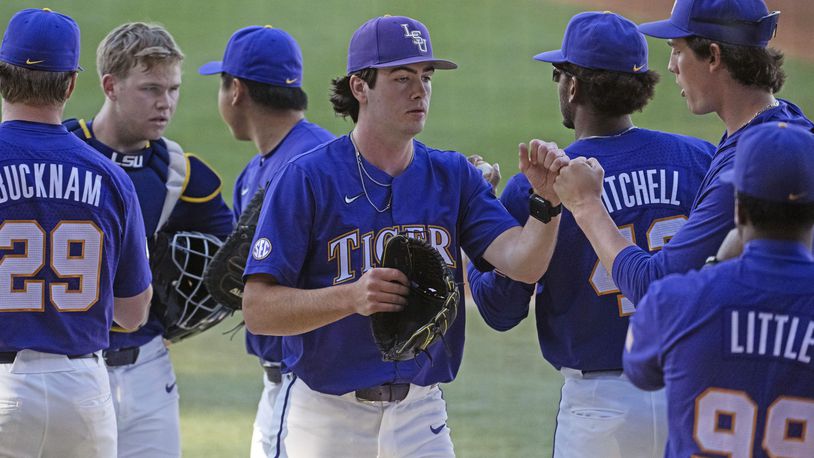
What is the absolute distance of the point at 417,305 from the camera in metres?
3.10

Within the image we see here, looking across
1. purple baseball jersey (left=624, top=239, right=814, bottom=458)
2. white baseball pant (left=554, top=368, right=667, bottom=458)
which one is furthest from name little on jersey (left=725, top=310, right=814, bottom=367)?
white baseball pant (left=554, top=368, right=667, bottom=458)

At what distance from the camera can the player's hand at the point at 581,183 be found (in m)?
2.92

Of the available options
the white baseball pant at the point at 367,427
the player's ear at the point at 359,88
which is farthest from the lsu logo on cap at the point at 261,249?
the player's ear at the point at 359,88

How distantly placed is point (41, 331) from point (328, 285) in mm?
885

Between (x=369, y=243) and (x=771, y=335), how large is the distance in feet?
4.63

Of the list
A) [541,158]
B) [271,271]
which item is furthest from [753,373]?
[271,271]

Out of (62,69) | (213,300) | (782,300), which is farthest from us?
(213,300)

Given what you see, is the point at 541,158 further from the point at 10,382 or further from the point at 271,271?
the point at 10,382

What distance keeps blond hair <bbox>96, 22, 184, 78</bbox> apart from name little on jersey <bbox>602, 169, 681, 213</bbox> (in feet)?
6.68

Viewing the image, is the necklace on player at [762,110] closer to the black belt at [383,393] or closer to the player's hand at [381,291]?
the player's hand at [381,291]

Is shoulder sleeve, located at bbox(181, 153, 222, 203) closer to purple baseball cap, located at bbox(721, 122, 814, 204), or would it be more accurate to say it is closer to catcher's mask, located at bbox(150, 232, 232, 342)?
catcher's mask, located at bbox(150, 232, 232, 342)

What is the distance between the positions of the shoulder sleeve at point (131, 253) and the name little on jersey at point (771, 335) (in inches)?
80.9

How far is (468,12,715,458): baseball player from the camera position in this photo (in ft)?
10.6

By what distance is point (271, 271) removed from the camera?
316cm
